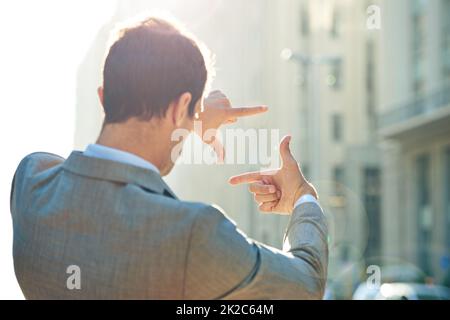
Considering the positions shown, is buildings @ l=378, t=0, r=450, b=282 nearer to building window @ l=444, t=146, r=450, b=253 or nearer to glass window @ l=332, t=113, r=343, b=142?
building window @ l=444, t=146, r=450, b=253

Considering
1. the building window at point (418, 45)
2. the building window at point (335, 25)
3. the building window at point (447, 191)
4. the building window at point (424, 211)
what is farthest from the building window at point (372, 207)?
the building window at point (447, 191)

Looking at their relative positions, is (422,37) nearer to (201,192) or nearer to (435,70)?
(435,70)

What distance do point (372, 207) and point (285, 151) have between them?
54698mm

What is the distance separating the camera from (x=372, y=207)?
56438 millimetres

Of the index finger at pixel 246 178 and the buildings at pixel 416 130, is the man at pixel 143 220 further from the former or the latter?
the buildings at pixel 416 130

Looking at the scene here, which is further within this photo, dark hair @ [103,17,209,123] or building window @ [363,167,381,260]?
building window @ [363,167,381,260]

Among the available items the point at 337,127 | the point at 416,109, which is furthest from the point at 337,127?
the point at 416,109

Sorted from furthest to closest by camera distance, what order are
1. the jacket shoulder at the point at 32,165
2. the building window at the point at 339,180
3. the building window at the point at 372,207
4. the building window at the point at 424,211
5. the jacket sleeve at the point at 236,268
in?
the building window at the point at 339,180 → the building window at the point at 372,207 → the building window at the point at 424,211 → the jacket shoulder at the point at 32,165 → the jacket sleeve at the point at 236,268

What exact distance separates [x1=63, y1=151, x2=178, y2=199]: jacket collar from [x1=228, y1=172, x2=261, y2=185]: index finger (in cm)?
32

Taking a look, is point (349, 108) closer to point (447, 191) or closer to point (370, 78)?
point (370, 78)

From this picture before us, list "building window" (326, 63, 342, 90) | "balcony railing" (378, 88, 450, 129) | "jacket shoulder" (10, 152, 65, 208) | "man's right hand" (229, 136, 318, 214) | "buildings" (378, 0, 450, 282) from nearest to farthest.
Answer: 1. "jacket shoulder" (10, 152, 65, 208)
2. "man's right hand" (229, 136, 318, 214)
3. "balcony railing" (378, 88, 450, 129)
4. "buildings" (378, 0, 450, 282)
5. "building window" (326, 63, 342, 90)

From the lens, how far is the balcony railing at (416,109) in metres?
37.7

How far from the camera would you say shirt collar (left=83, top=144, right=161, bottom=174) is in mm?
2057

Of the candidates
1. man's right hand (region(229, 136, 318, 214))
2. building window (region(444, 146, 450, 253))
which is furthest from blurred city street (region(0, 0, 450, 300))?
man's right hand (region(229, 136, 318, 214))
